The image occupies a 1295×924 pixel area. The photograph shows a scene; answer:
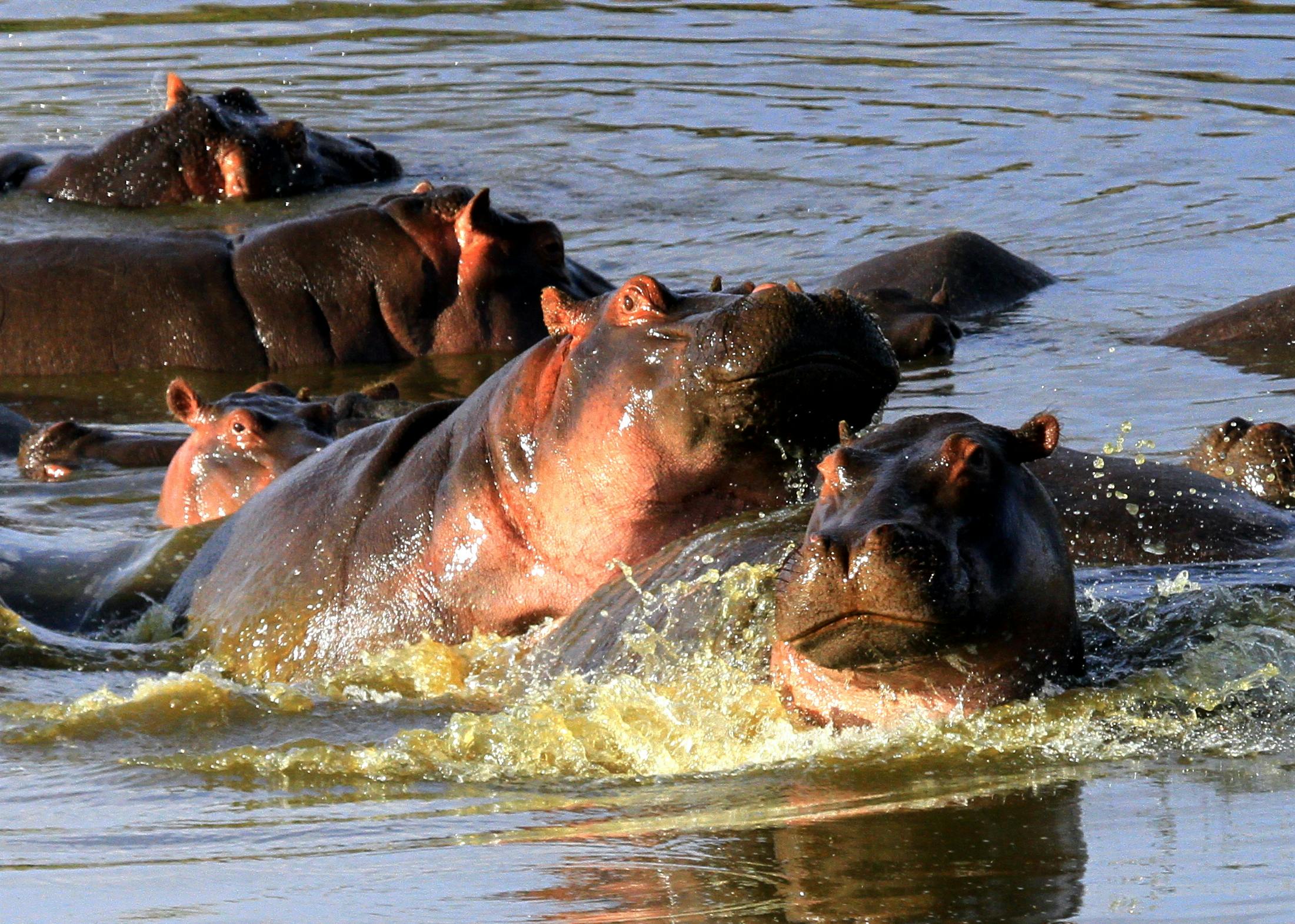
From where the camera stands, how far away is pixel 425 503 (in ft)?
17.9

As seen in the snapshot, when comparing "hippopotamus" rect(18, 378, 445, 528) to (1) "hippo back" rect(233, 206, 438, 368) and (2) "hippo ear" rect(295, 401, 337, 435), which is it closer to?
(2) "hippo ear" rect(295, 401, 337, 435)

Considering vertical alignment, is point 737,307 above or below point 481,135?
above

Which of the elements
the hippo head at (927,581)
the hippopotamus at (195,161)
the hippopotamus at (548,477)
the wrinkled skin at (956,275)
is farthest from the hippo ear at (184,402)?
the hippopotamus at (195,161)

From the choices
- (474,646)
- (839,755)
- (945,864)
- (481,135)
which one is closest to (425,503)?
(474,646)

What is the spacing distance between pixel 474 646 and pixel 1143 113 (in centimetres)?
1123

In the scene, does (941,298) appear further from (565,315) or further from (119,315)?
(565,315)

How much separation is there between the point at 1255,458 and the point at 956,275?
4.26m

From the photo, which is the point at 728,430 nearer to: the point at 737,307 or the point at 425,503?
the point at 737,307

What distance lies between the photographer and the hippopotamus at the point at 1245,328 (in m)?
9.37

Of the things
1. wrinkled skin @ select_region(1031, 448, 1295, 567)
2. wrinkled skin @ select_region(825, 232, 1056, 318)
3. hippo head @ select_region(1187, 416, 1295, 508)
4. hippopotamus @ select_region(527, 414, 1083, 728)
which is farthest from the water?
hippo head @ select_region(1187, 416, 1295, 508)

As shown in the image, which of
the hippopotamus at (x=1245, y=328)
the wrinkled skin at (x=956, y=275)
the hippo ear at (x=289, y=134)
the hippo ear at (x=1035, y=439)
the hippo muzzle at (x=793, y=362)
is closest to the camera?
the hippo ear at (x=1035, y=439)

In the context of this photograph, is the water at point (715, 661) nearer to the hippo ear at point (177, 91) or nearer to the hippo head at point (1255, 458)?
the hippo ear at point (177, 91)

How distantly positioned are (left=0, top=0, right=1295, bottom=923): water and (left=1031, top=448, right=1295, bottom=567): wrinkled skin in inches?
12.9

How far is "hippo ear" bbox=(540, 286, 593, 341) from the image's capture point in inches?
202
